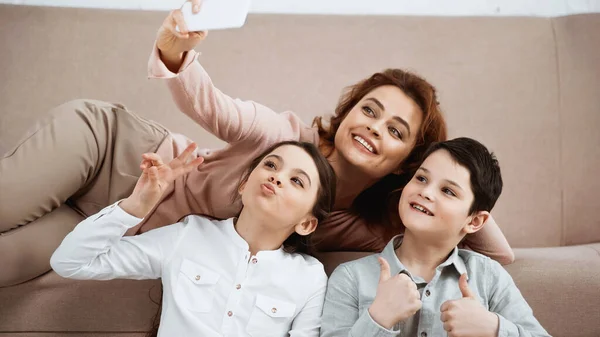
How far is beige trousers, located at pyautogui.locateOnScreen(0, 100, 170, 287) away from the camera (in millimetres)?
1338

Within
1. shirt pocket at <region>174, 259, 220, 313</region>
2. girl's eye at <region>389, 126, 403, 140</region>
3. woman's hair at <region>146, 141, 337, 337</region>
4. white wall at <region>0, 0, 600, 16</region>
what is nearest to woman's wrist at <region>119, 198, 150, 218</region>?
shirt pocket at <region>174, 259, 220, 313</region>

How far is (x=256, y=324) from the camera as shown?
128 cm

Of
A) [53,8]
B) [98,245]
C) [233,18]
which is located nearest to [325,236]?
[98,245]

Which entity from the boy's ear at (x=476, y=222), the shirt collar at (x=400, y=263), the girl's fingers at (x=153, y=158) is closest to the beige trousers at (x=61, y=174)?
the girl's fingers at (x=153, y=158)

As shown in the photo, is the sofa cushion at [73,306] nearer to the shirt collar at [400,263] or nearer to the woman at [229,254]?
the woman at [229,254]

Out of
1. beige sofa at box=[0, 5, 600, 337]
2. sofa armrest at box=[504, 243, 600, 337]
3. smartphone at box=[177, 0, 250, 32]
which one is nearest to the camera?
smartphone at box=[177, 0, 250, 32]

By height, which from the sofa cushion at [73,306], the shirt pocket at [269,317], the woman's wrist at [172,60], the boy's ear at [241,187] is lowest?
the sofa cushion at [73,306]

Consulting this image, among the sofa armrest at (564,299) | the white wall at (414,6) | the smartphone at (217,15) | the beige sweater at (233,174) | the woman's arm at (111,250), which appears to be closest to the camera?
the smartphone at (217,15)

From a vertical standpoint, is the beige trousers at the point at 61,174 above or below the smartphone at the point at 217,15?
below

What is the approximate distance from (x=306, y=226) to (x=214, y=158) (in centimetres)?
31

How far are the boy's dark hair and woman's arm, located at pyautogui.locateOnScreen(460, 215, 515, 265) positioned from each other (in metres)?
0.11

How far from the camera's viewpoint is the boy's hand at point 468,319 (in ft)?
3.87

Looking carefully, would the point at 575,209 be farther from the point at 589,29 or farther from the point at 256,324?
the point at 256,324

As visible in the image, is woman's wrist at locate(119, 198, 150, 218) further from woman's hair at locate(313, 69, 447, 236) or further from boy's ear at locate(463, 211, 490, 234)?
boy's ear at locate(463, 211, 490, 234)
